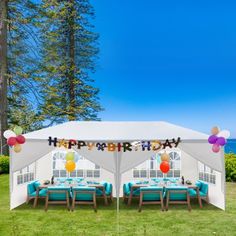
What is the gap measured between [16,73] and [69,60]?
3930 mm

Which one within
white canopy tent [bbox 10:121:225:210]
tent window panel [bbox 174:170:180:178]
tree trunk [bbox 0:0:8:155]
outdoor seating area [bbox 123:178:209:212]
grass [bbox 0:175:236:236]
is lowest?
grass [bbox 0:175:236:236]

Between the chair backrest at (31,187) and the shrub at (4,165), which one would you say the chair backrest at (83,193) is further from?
the shrub at (4,165)

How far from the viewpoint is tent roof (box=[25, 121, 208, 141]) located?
8.05m

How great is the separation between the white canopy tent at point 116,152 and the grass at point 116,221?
0.70 metres

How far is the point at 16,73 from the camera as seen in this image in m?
18.8

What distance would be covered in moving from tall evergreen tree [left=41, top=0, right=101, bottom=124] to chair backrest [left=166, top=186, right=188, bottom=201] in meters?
12.4

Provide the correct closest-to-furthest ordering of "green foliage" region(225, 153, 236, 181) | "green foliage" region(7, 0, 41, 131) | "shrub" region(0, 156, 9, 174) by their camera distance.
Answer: "green foliage" region(225, 153, 236, 181), "shrub" region(0, 156, 9, 174), "green foliage" region(7, 0, 41, 131)

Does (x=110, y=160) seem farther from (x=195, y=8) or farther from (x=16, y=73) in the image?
(x=195, y=8)

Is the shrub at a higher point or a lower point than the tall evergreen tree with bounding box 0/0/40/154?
lower

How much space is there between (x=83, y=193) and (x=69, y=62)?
46.7ft

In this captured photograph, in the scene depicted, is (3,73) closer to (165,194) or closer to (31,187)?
(31,187)

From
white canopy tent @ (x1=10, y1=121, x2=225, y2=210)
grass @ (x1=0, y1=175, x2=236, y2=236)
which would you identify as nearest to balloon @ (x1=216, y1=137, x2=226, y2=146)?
white canopy tent @ (x1=10, y1=121, x2=225, y2=210)

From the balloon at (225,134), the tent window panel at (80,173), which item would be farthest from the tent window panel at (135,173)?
the balloon at (225,134)

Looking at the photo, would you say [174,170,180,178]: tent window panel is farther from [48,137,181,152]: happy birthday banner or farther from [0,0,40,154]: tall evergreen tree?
[0,0,40,154]: tall evergreen tree
